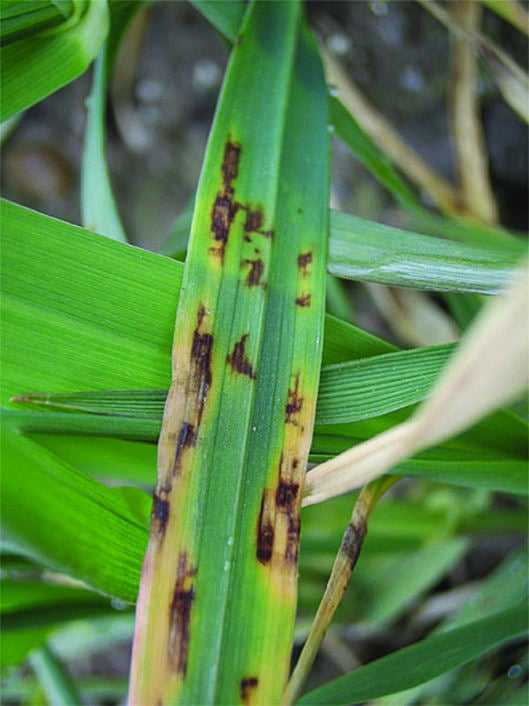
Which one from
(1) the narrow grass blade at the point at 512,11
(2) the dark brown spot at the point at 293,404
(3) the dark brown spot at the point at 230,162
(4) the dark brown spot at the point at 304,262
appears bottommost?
(2) the dark brown spot at the point at 293,404

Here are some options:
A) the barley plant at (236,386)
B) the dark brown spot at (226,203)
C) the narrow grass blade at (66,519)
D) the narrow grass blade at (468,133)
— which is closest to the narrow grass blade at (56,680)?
the barley plant at (236,386)

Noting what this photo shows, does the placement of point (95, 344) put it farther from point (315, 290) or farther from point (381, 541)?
point (381, 541)

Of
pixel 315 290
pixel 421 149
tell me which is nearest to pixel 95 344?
pixel 315 290

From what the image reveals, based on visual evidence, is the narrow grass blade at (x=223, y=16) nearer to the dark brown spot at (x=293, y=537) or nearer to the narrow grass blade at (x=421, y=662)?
the dark brown spot at (x=293, y=537)

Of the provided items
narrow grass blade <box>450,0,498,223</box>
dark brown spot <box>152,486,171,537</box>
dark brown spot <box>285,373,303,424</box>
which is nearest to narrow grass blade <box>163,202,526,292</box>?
dark brown spot <box>285,373,303,424</box>

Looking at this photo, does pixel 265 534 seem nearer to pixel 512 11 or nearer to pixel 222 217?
pixel 222 217

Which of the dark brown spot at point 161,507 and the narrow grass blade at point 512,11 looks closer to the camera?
the dark brown spot at point 161,507

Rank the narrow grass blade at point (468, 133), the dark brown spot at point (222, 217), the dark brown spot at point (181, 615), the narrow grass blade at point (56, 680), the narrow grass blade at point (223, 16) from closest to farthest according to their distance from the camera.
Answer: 1. the dark brown spot at point (181, 615)
2. the dark brown spot at point (222, 217)
3. the narrow grass blade at point (223, 16)
4. the narrow grass blade at point (56, 680)
5. the narrow grass blade at point (468, 133)
